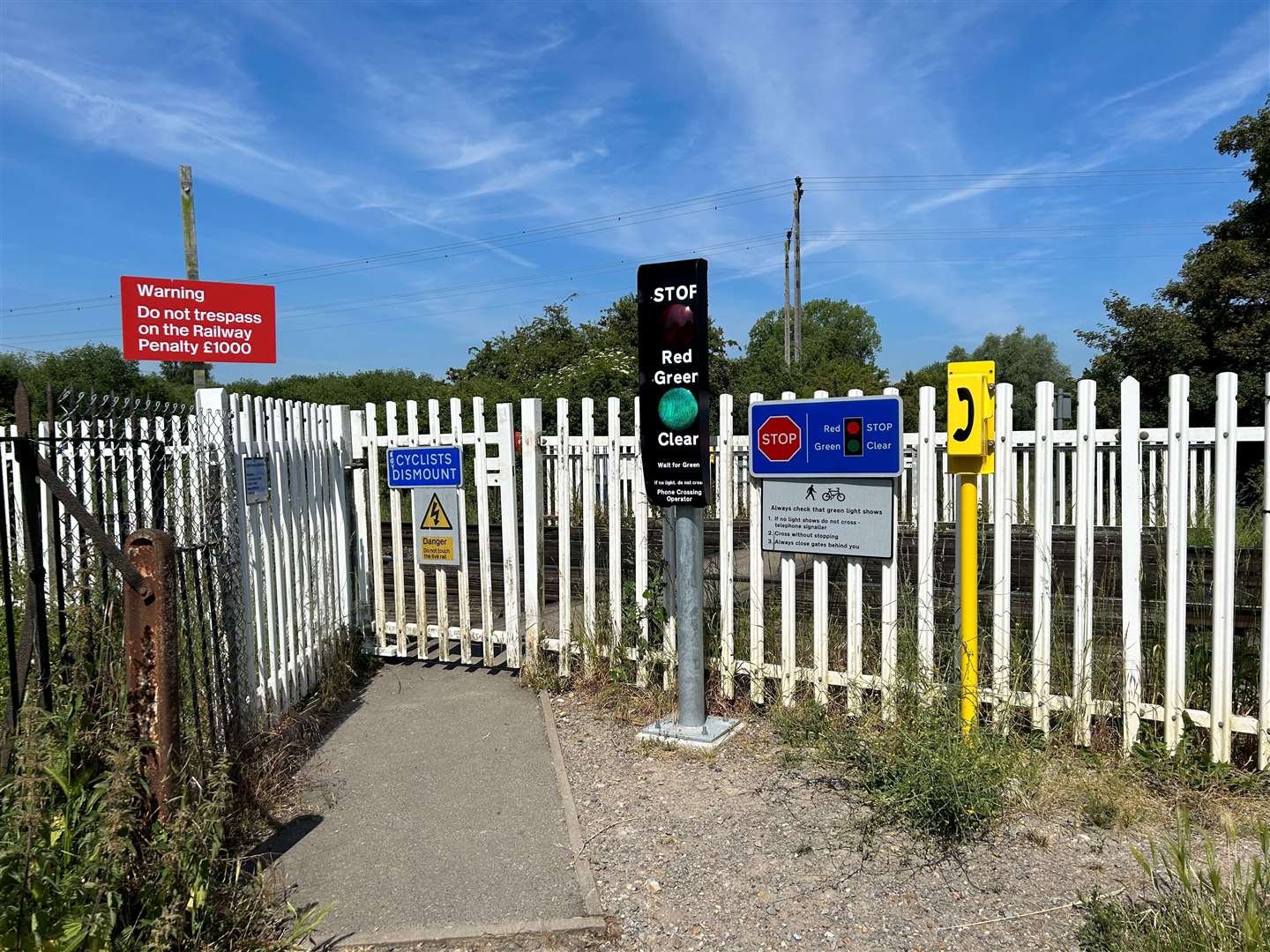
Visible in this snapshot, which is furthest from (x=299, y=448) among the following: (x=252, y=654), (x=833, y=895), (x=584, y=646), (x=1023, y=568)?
(x=1023, y=568)

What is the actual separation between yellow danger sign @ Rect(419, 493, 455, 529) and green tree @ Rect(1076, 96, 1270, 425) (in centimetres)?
1679

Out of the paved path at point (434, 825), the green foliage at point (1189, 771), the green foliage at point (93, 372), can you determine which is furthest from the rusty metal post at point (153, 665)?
the green foliage at point (93, 372)

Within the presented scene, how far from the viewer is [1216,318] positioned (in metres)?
20.1

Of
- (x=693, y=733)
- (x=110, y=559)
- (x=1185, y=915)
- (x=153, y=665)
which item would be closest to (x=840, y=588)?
(x=693, y=733)

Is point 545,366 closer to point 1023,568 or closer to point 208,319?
point 208,319

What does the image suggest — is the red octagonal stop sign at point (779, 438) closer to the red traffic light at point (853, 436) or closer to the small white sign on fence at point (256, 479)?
the red traffic light at point (853, 436)

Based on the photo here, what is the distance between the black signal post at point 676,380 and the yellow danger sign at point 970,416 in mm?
1336

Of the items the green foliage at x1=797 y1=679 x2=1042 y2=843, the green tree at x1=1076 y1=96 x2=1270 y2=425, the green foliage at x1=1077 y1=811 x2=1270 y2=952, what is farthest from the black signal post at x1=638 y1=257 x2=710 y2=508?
the green tree at x1=1076 y1=96 x2=1270 y2=425

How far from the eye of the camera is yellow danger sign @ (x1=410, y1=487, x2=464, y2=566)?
675 cm

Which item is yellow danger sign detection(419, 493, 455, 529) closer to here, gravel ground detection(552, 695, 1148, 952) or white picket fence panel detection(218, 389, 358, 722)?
white picket fence panel detection(218, 389, 358, 722)

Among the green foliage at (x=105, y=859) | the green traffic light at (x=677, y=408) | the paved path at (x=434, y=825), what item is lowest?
the paved path at (x=434, y=825)

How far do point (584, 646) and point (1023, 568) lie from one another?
4.06m

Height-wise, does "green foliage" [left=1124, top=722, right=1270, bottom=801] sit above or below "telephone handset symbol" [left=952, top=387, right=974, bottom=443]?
below

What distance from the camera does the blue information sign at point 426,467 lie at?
6727mm
